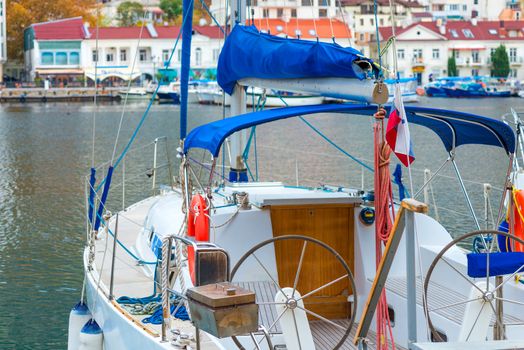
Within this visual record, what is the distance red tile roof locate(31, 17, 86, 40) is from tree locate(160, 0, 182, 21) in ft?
114

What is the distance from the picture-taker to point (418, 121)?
30.8 feet

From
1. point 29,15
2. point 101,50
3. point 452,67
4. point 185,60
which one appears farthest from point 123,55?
point 185,60

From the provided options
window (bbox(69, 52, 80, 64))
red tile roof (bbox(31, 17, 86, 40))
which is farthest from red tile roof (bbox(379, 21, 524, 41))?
window (bbox(69, 52, 80, 64))

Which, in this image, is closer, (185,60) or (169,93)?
(185,60)

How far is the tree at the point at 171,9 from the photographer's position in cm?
13500

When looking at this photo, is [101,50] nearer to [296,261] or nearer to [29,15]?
[29,15]

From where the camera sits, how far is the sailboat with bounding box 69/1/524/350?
686cm

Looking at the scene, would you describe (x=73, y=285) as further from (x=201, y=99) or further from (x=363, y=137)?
(x=201, y=99)

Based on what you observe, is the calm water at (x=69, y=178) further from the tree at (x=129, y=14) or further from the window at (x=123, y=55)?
the tree at (x=129, y=14)

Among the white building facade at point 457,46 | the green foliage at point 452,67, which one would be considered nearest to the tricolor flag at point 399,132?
the white building facade at point 457,46

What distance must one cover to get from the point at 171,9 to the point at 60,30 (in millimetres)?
36450

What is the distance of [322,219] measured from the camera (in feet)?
30.9

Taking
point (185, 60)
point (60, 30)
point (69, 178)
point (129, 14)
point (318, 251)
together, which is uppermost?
point (129, 14)

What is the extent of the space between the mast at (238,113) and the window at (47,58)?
91745 millimetres
